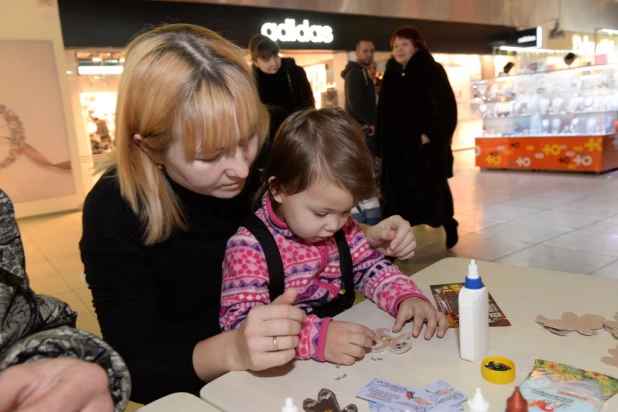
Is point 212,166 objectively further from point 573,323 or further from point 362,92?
point 362,92

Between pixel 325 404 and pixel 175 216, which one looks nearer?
pixel 325 404

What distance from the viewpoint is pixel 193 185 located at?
1.06 m

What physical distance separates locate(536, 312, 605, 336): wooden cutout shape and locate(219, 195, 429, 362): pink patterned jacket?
254 millimetres

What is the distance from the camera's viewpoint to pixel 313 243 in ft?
4.09

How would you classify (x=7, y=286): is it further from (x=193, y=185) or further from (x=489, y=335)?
(x=489, y=335)

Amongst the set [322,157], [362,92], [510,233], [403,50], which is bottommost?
[510,233]

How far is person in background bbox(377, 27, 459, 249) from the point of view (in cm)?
362

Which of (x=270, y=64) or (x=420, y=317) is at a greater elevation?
(x=270, y=64)

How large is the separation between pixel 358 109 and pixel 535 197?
2.27m

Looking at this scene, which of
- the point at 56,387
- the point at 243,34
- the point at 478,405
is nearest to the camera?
the point at 56,387

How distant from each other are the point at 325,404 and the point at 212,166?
19.5 inches

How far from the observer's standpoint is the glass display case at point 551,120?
664 cm

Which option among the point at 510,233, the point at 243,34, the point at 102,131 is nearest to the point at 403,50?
the point at 510,233

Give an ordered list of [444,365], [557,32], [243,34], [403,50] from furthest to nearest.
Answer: [557,32] < [243,34] < [403,50] < [444,365]
